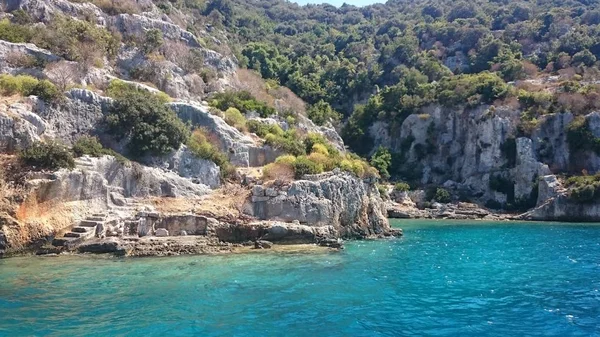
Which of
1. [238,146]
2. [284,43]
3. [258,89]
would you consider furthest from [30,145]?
[284,43]

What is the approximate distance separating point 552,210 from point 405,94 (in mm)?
31781

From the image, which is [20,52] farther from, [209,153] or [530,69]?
[530,69]

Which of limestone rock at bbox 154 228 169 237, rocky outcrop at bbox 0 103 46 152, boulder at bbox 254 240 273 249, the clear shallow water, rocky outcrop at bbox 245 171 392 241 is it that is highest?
rocky outcrop at bbox 0 103 46 152

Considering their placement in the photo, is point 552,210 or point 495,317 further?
point 552,210

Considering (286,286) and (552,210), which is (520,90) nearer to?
(552,210)

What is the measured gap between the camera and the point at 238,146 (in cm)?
3183

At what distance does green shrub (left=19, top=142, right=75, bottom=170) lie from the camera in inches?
840

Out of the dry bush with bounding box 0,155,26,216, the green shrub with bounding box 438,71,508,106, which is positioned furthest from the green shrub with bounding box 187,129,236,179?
the green shrub with bounding box 438,71,508,106

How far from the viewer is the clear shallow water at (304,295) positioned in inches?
445

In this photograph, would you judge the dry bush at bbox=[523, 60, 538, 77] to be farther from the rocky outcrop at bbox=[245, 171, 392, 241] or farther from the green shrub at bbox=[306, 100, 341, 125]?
the rocky outcrop at bbox=[245, 171, 392, 241]

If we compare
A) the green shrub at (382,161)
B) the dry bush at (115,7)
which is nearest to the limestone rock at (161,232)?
the dry bush at (115,7)

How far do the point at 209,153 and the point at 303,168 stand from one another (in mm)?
6005

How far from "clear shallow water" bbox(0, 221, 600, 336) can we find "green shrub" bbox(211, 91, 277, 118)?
65.2 ft

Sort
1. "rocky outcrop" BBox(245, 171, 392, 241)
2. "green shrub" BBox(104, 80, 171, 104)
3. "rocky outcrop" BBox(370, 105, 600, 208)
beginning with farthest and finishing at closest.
A: "rocky outcrop" BBox(370, 105, 600, 208) < "green shrub" BBox(104, 80, 171, 104) < "rocky outcrop" BBox(245, 171, 392, 241)
